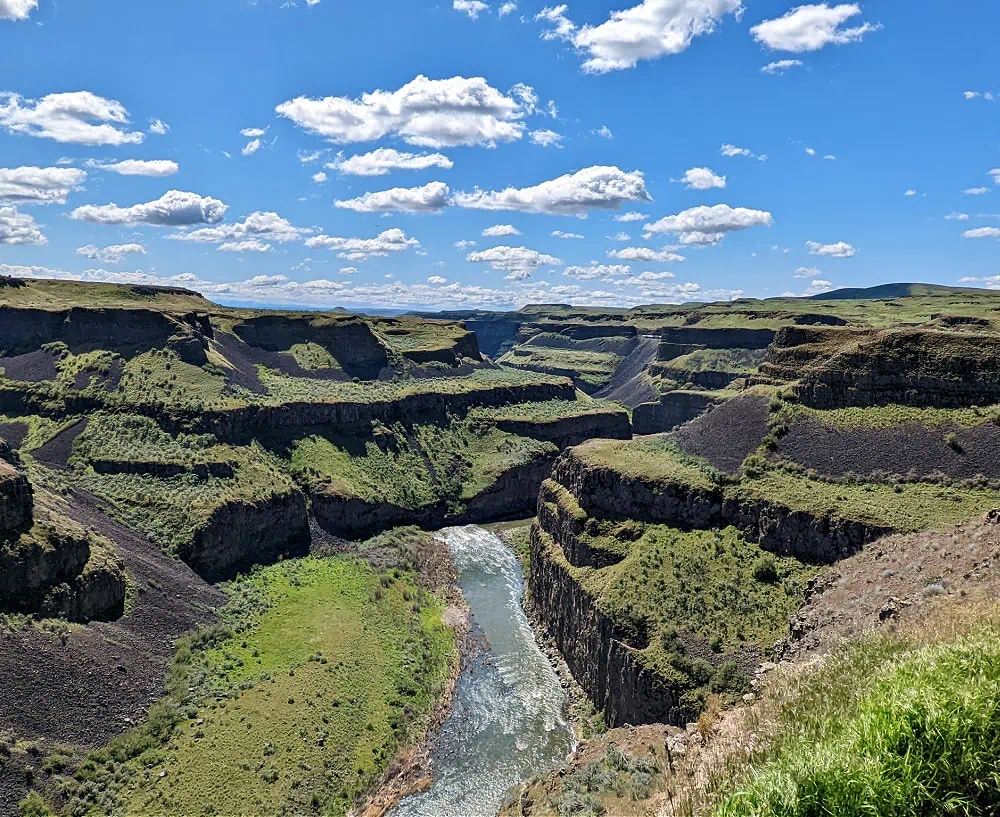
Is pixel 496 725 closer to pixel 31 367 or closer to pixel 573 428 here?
pixel 573 428

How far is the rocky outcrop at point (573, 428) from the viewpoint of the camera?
393 feet

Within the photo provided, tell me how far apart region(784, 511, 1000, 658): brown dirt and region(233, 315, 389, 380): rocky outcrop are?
103550 millimetres

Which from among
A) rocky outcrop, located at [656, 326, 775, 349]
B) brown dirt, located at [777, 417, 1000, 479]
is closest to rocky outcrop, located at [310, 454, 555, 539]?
brown dirt, located at [777, 417, 1000, 479]

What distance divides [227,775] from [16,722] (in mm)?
12184

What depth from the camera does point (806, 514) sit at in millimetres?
47344

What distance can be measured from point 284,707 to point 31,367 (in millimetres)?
76907

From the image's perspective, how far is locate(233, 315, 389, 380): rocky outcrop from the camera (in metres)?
132

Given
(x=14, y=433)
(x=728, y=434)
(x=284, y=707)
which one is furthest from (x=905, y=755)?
(x=14, y=433)

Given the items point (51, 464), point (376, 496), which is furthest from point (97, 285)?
point (376, 496)

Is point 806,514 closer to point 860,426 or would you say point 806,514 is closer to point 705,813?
point 860,426

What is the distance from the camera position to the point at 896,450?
52.1 meters

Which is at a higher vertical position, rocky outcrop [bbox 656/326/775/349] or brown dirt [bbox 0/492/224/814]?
rocky outcrop [bbox 656/326/775/349]

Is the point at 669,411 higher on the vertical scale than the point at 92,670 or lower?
higher

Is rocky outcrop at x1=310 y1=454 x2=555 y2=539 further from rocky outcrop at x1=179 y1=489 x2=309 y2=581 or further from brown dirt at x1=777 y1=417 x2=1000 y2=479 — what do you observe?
brown dirt at x1=777 y1=417 x2=1000 y2=479
